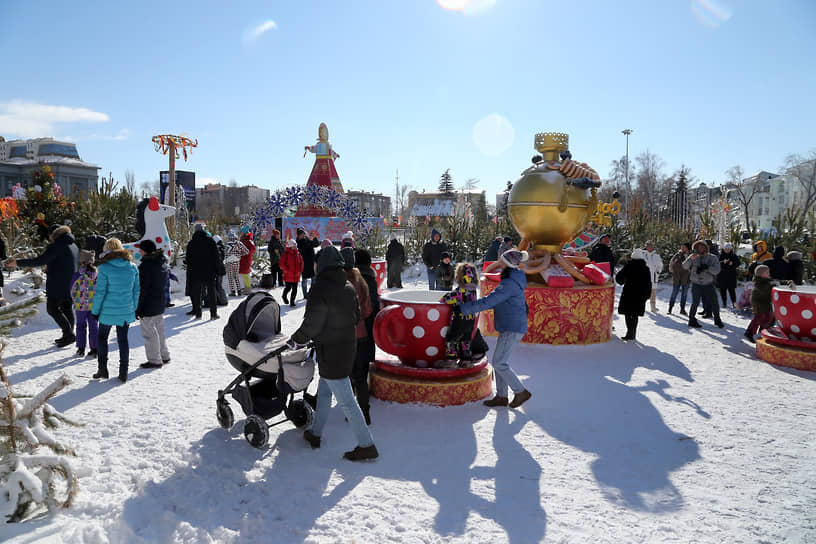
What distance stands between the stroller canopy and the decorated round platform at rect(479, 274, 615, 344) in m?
4.61

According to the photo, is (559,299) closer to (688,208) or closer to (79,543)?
(79,543)

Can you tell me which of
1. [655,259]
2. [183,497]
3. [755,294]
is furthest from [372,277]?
[655,259]

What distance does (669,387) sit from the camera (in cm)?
592

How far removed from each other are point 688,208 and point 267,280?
57.1 m

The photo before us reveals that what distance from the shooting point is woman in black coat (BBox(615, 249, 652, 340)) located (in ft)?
26.9

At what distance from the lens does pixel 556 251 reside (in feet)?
28.3

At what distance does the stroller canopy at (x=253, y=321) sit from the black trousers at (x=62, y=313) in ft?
14.4

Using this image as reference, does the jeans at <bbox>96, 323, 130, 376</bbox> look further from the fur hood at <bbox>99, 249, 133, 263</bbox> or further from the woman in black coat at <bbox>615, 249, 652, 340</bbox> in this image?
the woman in black coat at <bbox>615, 249, 652, 340</bbox>

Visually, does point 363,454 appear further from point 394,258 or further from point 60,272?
point 394,258

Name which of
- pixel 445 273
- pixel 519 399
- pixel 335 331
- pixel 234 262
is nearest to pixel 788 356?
pixel 519 399

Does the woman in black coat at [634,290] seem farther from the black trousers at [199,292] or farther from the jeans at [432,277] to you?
the black trousers at [199,292]

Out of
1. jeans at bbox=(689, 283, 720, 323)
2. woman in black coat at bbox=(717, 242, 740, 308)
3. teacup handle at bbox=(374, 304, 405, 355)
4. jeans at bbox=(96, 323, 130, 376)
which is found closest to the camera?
teacup handle at bbox=(374, 304, 405, 355)

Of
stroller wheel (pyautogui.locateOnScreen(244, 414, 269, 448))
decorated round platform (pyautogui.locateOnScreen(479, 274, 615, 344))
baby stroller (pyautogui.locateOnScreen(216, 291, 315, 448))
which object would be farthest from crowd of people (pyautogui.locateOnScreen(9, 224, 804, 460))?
decorated round platform (pyautogui.locateOnScreen(479, 274, 615, 344))

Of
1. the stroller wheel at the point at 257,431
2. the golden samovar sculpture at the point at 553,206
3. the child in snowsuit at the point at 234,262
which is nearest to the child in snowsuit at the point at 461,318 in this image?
the stroller wheel at the point at 257,431
